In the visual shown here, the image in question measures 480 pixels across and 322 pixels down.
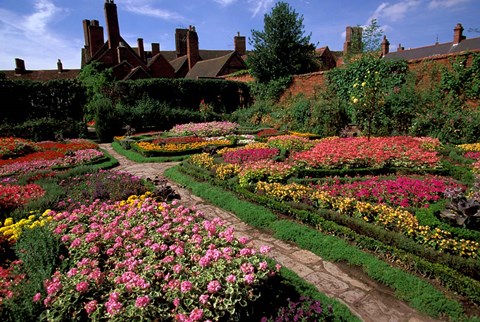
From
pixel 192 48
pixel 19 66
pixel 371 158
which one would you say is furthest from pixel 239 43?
pixel 371 158

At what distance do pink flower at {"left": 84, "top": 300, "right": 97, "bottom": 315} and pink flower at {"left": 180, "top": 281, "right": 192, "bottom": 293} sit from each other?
28.9 inches

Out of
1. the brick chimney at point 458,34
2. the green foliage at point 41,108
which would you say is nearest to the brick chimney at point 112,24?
the green foliage at point 41,108

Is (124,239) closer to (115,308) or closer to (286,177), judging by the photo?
(115,308)

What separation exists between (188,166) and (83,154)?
515 cm

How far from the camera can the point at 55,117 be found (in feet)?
61.1

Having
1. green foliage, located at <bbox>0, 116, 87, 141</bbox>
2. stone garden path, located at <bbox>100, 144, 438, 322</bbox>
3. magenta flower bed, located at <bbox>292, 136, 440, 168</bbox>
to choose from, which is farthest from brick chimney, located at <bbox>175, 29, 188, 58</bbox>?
stone garden path, located at <bbox>100, 144, 438, 322</bbox>

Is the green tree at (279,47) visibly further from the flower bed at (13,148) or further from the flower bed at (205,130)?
the flower bed at (13,148)

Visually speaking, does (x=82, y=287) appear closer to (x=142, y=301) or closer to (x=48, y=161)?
(x=142, y=301)

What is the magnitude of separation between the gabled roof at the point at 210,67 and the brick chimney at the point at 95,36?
34.3 ft

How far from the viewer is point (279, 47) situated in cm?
2103

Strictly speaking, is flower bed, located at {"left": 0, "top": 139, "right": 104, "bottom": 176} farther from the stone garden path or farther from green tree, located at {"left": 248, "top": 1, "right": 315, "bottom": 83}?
green tree, located at {"left": 248, "top": 1, "right": 315, "bottom": 83}

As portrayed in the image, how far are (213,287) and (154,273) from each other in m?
0.70

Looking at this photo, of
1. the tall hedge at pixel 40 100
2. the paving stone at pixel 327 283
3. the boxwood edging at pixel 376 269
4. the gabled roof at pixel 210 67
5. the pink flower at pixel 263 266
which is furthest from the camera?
the gabled roof at pixel 210 67

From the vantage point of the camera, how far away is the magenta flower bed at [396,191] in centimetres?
499
